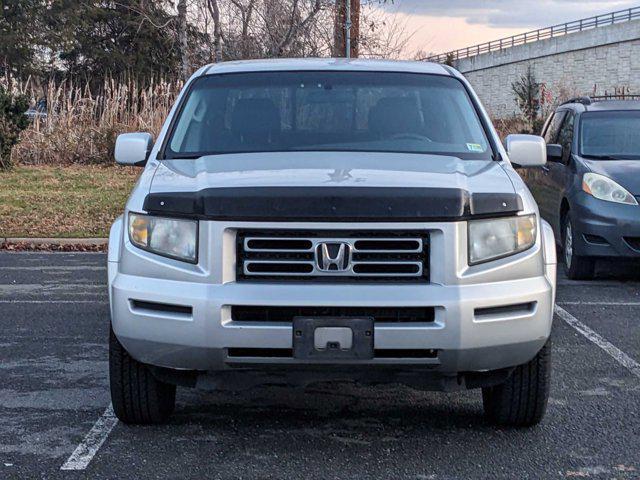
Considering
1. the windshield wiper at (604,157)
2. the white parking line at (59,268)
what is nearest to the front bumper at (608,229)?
the windshield wiper at (604,157)

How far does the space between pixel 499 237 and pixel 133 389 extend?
1799 millimetres

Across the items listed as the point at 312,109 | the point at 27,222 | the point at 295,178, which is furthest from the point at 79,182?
the point at 295,178

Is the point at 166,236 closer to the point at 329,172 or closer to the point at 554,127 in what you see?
the point at 329,172

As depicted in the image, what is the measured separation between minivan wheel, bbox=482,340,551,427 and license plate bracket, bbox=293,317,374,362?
0.91 metres

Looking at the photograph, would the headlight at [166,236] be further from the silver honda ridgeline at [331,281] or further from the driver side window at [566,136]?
the driver side window at [566,136]

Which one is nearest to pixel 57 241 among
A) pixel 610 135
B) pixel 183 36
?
pixel 610 135

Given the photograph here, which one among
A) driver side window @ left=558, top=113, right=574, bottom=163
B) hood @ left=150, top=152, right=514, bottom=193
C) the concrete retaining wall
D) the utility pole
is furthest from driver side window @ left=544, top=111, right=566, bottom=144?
the concrete retaining wall

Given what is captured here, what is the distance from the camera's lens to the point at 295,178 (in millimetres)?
4738

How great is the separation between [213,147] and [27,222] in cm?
896

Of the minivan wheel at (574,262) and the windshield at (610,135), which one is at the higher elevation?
the windshield at (610,135)

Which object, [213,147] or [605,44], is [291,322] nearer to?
[213,147]

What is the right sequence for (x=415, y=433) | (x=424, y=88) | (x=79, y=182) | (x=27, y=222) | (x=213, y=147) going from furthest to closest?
(x=79, y=182), (x=27, y=222), (x=424, y=88), (x=213, y=147), (x=415, y=433)

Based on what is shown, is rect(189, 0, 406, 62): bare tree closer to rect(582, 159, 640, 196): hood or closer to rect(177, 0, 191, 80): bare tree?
rect(177, 0, 191, 80): bare tree

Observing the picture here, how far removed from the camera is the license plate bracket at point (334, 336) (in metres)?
4.46
